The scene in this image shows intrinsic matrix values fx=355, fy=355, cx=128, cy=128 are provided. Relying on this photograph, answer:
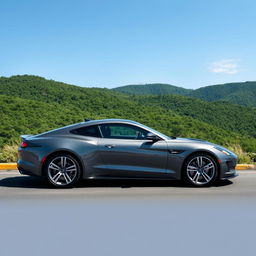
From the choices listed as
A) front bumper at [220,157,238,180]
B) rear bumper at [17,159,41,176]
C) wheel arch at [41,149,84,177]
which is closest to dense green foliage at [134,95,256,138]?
front bumper at [220,157,238,180]

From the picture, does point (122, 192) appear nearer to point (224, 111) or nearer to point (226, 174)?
point (226, 174)

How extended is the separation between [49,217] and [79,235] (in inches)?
38.1

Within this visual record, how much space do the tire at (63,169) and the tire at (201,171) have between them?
7.26 ft

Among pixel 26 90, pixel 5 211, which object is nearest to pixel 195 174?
pixel 5 211

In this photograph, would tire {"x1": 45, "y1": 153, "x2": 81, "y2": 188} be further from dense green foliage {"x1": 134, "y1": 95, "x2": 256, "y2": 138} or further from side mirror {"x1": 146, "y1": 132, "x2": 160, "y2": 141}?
dense green foliage {"x1": 134, "y1": 95, "x2": 256, "y2": 138}

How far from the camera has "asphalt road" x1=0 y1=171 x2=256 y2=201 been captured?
21.0ft

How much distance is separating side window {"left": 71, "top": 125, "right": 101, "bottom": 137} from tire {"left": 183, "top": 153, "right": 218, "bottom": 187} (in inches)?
76.0

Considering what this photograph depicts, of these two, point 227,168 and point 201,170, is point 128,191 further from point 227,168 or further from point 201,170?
point 227,168

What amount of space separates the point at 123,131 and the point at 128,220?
2.73 metres

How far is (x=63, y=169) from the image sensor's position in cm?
711

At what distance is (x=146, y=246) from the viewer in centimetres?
389

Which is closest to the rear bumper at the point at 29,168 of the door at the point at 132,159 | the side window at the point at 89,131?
the side window at the point at 89,131

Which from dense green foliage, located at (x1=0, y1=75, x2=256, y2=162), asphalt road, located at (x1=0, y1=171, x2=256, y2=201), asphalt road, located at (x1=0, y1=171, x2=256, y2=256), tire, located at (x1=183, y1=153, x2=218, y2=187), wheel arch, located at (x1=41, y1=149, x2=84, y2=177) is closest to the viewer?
asphalt road, located at (x1=0, y1=171, x2=256, y2=256)

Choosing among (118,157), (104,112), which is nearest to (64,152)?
(118,157)
